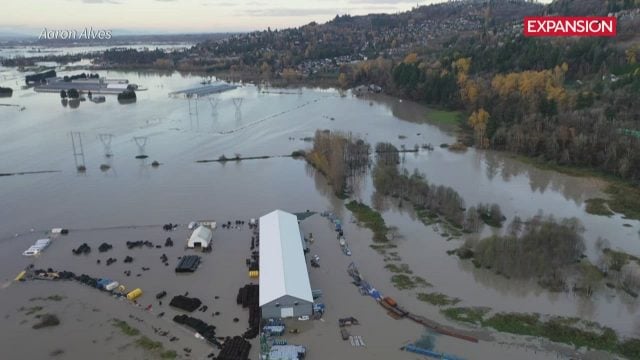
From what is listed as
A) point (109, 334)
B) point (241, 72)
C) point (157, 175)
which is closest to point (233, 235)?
point (109, 334)

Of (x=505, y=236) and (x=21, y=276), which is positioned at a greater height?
(x=505, y=236)

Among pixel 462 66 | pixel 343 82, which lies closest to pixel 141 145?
pixel 462 66

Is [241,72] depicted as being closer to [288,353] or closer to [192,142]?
[192,142]

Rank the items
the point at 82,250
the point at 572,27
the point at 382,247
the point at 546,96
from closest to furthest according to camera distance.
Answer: the point at 82,250 → the point at 382,247 → the point at 546,96 → the point at 572,27

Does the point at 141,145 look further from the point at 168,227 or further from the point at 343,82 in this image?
the point at 343,82

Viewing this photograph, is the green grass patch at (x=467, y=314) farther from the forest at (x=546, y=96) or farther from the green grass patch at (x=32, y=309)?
the forest at (x=546, y=96)

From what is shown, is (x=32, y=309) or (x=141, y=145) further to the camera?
(x=141, y=145)

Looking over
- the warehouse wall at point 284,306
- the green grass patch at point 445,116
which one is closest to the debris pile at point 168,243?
the warehouse wall at point 284,306

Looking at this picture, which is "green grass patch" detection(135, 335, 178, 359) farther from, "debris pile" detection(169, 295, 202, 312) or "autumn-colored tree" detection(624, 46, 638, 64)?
"autumn-colored tree" detection(624, 46, 638, 64)
